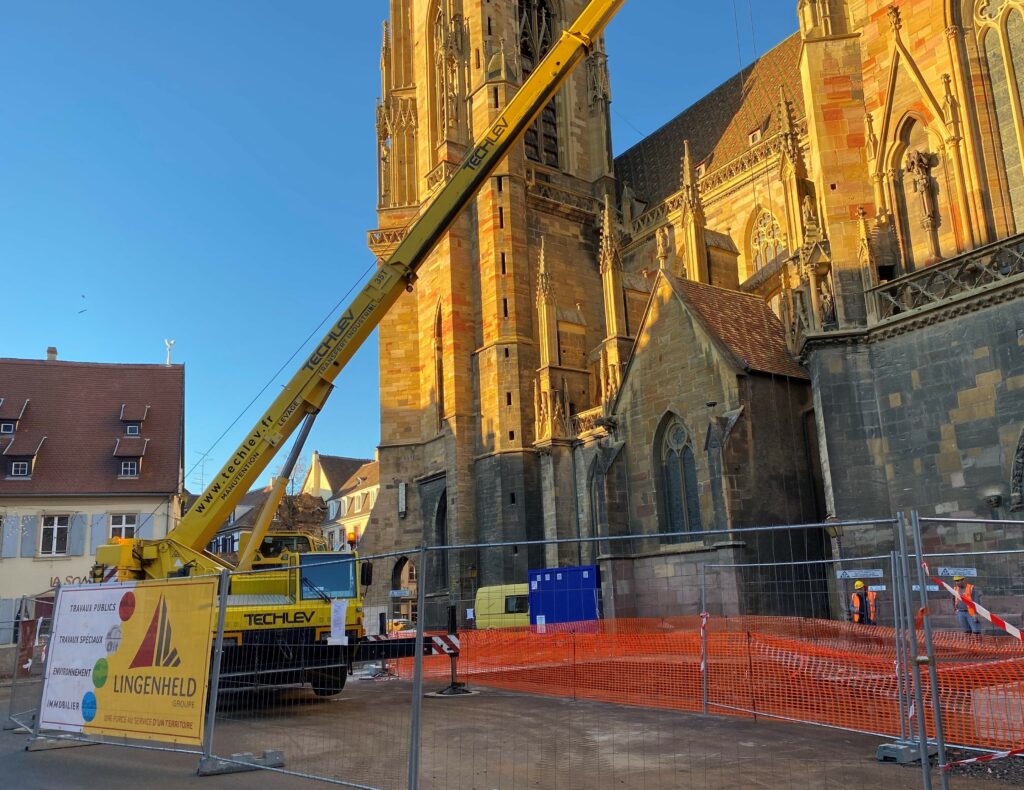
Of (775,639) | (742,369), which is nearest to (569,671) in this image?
(775,639)

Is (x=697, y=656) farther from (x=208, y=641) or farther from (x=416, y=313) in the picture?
(x=416, y=313)

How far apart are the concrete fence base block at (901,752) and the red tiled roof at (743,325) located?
10.8 metres

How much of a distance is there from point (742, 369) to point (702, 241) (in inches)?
325

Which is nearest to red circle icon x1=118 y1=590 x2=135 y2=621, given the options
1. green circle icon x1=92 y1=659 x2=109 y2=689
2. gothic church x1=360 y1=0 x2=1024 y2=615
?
green circle icon x1=92 y1=659 x2=109 y2=689

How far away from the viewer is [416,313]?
111ft

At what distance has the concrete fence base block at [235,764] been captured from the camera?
7.64 m

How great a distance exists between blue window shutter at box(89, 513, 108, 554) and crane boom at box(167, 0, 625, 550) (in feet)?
61.2

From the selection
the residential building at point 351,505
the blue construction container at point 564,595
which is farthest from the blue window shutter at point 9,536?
the residential building at point 351,505

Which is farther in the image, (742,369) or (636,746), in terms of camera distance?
(742,369)

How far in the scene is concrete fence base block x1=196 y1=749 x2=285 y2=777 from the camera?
7645mm

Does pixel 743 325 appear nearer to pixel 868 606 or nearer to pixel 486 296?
pixel 868 606

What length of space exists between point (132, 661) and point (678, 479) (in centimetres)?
1330

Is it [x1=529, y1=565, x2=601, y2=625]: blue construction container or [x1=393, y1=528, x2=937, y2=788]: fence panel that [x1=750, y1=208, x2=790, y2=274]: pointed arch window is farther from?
[x1=393, y1=528, x2=937, y2=788]: fence panel

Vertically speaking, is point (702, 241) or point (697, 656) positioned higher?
point (702, 241)
